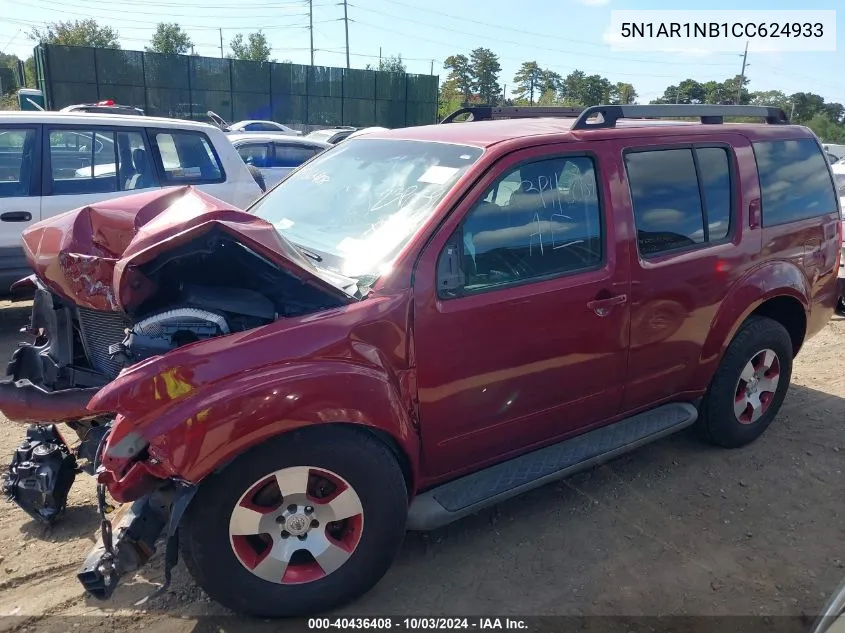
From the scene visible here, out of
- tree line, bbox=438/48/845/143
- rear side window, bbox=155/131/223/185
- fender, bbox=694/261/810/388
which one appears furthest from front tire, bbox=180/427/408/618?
tree line, bbox=438/48/845/143

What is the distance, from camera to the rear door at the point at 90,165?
5852mm

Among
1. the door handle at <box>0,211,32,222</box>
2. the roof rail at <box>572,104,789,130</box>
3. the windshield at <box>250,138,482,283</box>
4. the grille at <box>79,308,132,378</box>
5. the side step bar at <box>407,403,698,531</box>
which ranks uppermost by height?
the roof rail at <box>572,104,789,130</box>

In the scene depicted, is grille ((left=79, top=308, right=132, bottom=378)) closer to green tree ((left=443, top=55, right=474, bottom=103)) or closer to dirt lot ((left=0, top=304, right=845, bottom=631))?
dirt lot ((left=0, top=304, right=845, bottom=631))

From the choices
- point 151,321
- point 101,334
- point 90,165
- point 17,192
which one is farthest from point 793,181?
point 17,192

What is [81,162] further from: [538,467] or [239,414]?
[538,467]

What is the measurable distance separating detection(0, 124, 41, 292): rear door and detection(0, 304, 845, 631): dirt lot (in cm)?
219

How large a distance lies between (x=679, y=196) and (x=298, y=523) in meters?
2.52

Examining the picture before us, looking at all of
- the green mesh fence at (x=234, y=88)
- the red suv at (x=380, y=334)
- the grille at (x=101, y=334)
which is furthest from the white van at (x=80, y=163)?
the green mesh fence at (x=234, y=88)

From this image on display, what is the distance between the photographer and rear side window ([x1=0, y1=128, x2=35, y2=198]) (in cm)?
573

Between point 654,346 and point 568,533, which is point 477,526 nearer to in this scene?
point 568,533

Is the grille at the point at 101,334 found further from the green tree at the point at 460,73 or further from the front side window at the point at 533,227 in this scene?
the green tree at the point at 460,73

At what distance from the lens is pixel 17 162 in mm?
5789

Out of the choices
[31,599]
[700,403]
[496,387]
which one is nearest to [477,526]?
[496,387]

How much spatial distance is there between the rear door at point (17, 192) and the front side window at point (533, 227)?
4576mm
